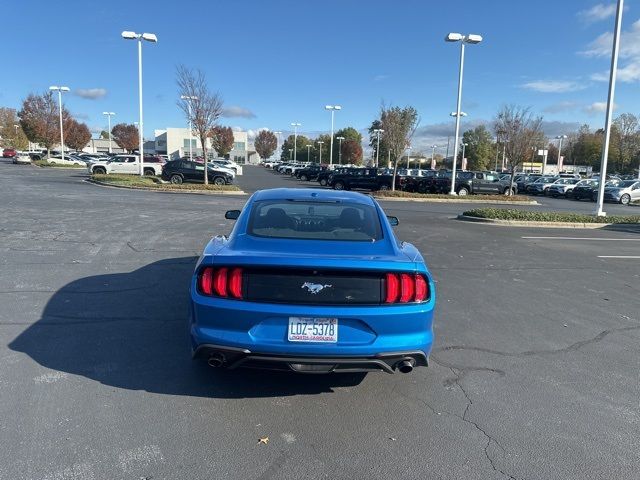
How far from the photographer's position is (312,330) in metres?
3.37

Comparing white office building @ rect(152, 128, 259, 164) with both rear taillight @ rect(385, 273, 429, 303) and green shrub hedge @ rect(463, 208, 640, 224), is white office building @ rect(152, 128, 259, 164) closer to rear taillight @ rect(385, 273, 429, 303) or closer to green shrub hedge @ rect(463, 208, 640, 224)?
green shrub hedge @ rect(463, 208, 640, 224)

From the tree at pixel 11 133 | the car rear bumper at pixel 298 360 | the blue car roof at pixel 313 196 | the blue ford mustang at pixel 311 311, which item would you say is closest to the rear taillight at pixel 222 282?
the blue ford mustang at pixel 311 311

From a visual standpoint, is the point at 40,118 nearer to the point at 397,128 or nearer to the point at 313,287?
the point at 397,128

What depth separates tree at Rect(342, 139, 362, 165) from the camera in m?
109

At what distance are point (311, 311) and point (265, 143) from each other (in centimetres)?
14842

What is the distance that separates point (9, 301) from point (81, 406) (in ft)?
10.1

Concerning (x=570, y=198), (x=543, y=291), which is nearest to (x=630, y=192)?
(x=570, y=198)

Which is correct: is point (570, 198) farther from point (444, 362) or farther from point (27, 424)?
point (27, 424)

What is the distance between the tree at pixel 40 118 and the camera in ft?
179

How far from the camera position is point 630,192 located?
33.8 m

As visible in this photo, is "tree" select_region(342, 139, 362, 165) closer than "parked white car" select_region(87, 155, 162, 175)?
No

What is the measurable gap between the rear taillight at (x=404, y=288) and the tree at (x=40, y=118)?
61316 mm

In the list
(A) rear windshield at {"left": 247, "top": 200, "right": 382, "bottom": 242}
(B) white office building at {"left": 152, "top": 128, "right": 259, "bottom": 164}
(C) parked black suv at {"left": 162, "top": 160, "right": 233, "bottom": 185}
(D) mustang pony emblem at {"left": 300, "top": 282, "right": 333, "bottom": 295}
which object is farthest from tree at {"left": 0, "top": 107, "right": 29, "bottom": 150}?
(D) mustang pony emblem at {"left": 300, "top": 282, "right": 333, "bottom": 295}

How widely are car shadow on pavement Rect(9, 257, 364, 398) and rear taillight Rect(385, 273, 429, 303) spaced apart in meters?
0.99
